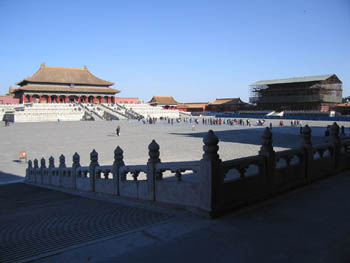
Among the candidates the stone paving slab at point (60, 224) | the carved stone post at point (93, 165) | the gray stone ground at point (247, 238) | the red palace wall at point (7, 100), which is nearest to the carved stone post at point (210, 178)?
the gray stone ground at point (247, 238)

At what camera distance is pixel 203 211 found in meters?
4.36

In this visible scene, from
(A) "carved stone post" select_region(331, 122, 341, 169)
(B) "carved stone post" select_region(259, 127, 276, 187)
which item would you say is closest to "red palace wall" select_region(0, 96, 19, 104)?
(A) "carved stone post" select_region(331, 122, 341, 169)

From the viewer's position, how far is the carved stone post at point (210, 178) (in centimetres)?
421

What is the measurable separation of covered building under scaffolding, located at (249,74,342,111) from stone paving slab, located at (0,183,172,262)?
58.7 metres

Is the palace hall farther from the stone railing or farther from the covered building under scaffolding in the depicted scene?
the stone railing

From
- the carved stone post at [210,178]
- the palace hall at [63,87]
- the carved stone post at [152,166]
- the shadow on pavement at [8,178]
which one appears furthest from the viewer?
the palace hall at [63,87]

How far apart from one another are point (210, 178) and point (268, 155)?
1567 mm

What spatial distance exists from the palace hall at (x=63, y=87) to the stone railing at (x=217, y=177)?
64731 mm

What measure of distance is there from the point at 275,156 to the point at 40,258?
4.17 metres

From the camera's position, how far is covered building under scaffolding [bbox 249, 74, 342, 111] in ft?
187

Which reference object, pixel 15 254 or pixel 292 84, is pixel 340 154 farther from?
pixel 292 84

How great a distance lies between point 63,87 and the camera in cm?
6838

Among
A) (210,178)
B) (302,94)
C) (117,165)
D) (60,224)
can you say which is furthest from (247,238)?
(302,94)

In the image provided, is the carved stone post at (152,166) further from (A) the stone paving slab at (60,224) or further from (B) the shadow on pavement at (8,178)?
(B) the shadow on pavement at (8,178)
